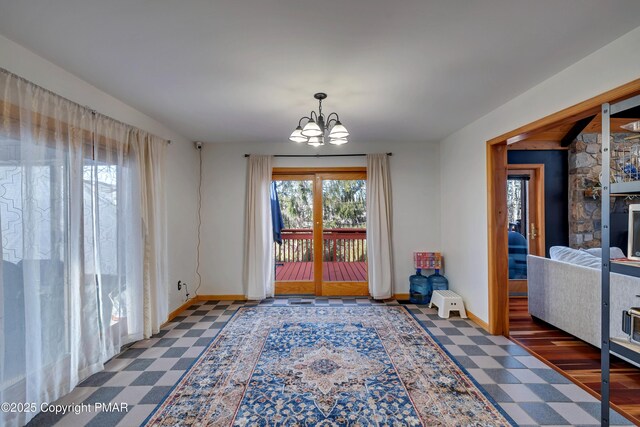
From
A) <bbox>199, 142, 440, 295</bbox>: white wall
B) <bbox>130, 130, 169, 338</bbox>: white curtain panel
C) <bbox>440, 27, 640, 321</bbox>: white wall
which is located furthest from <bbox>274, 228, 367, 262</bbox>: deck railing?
<bbox>130, 130, 169, 338</bbox>: white curtain panel

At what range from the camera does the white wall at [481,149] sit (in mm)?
1872

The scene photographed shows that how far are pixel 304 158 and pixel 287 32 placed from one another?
283cm

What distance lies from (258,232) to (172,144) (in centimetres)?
168

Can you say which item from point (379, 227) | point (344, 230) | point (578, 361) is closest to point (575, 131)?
point (379, 227)

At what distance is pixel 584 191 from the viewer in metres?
4.66

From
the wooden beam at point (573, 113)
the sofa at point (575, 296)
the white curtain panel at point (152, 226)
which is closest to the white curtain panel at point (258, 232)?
the white curtain panel at point (152, 226)

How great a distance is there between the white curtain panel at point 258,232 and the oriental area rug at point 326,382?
1.02 metres

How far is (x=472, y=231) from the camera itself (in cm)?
356

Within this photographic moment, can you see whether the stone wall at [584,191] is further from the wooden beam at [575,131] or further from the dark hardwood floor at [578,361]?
the dark hardwood floor at [578,361]

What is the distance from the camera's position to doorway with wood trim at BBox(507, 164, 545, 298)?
4746mm

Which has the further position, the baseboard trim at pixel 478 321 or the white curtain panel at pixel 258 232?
the white curtain panel at pixel 258 232

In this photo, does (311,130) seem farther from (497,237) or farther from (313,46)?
(497,237)

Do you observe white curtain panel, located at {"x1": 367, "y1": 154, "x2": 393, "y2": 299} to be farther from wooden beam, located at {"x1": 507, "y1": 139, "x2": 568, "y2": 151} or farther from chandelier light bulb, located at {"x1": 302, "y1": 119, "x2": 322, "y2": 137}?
wooden beam, located at {"x1": 507, "y1": 139, "x2": 568, "y2": 151}

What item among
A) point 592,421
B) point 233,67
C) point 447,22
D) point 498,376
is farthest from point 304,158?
point 592,421
